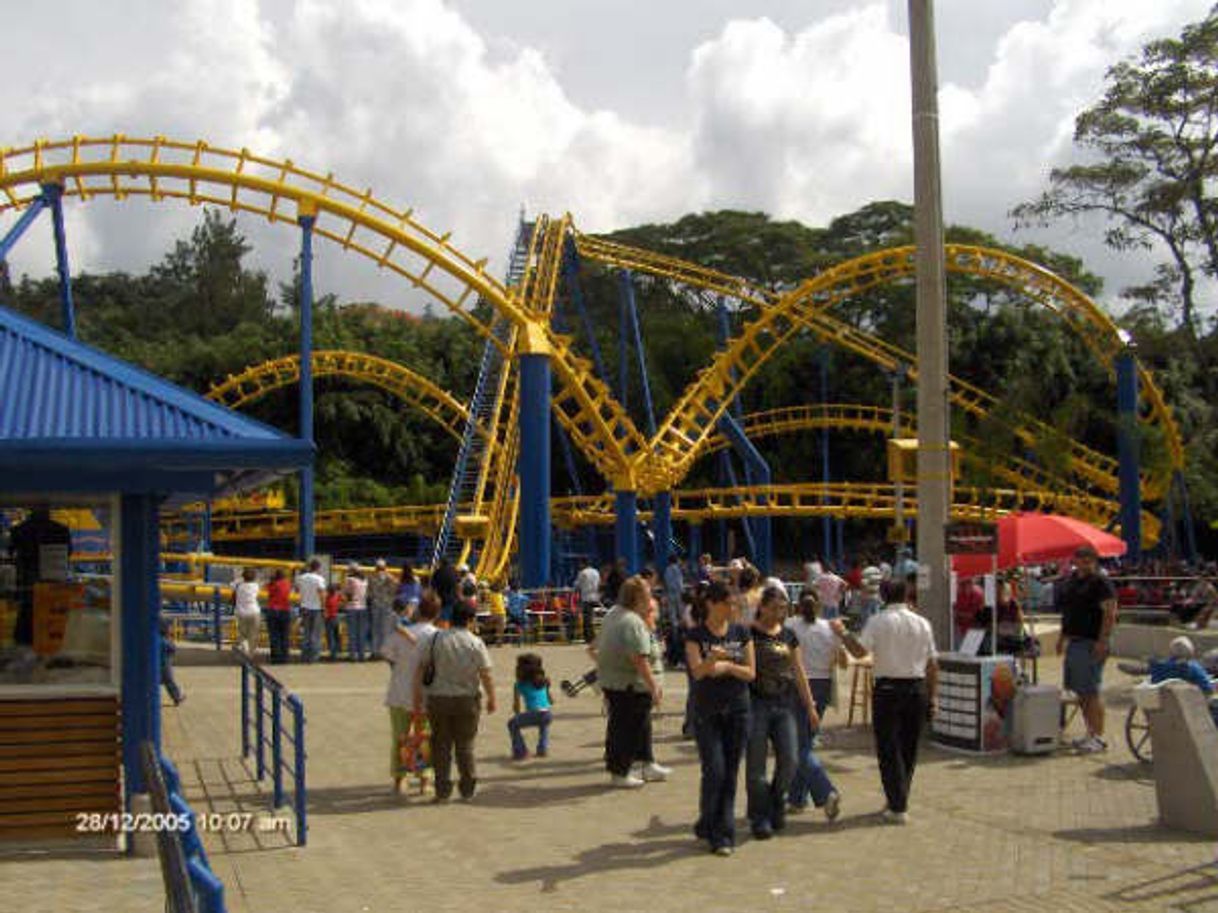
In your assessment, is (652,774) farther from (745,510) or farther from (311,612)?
(745,510)

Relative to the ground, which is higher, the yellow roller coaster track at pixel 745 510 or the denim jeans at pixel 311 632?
the yellow roller coaster track at pixel 745 510

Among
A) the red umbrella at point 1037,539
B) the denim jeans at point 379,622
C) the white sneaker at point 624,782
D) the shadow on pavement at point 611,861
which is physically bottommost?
the shadow on pavement at point 611,861

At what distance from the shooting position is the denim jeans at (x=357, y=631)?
22.2 metres

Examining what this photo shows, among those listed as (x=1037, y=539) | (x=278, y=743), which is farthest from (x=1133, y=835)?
(x=1037, y=539)

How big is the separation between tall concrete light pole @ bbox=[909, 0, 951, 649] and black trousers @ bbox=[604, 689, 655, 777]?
338 centimetres

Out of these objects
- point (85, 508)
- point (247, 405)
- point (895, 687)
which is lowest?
point (895, 687)

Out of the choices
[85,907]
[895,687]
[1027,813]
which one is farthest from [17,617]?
[1027,813]

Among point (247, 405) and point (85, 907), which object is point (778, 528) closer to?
point (247, 405)

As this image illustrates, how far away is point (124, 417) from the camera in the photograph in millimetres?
9211

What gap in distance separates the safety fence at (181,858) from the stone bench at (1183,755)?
252 inches

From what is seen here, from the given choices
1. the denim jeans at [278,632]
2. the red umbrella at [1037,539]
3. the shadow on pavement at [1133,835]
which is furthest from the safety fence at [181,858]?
the denim jeans at [278,632]

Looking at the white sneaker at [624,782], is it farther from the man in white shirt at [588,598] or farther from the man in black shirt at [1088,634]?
the man in white shirt at [588,598]

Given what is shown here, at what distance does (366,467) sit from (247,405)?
19.5 ft

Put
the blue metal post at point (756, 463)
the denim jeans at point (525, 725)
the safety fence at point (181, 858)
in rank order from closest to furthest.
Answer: the safety fence at point (181, 858) → the denim jeans at point (525, 725) → the blue metal post at point (756, 463)
